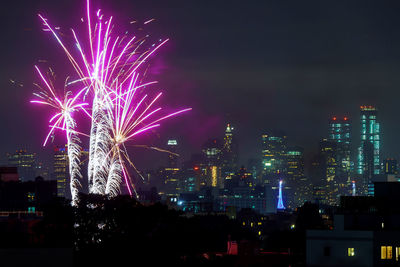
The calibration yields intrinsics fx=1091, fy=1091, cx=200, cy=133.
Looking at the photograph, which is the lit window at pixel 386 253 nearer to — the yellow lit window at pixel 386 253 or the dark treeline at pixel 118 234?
the yellow lit window at pixel 386 253

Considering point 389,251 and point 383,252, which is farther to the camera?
point 389,251

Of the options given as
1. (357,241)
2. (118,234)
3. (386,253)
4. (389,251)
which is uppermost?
(118,234)

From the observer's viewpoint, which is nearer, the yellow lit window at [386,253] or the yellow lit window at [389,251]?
the yellow lit window at [386,253]

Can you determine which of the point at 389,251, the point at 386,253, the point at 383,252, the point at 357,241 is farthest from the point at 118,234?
the point at 389,251

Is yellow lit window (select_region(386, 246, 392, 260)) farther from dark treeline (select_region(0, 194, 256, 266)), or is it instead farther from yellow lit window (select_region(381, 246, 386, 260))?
dark treeline (select_region(0, 194, 256, 266))

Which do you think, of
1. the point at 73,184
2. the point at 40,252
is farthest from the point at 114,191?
the point at 40,252

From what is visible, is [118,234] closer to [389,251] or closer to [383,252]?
[383,252]

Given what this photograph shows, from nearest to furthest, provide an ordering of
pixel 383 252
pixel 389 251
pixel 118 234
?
pixel 383 252
pixel 389 251
pixel 118 234

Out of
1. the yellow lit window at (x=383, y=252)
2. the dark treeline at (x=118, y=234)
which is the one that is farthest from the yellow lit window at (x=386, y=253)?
the dark treeline at (x=118, y=234)

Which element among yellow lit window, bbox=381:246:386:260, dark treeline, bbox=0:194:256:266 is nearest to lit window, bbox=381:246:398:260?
yellow lit window, bbox=381:246:386:260

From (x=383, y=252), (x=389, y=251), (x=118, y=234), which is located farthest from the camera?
(x=118, y=234)

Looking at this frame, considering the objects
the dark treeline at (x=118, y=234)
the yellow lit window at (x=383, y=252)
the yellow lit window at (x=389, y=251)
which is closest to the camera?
the dark treeline at (x=118, y=234)

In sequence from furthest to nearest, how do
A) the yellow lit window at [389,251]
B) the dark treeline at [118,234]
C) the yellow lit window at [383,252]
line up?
the yellow lit window at [389,251] < the yellow lit window at [383,252] < the dark treeline at [118,234]

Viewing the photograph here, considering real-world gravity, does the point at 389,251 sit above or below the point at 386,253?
Answer: above
